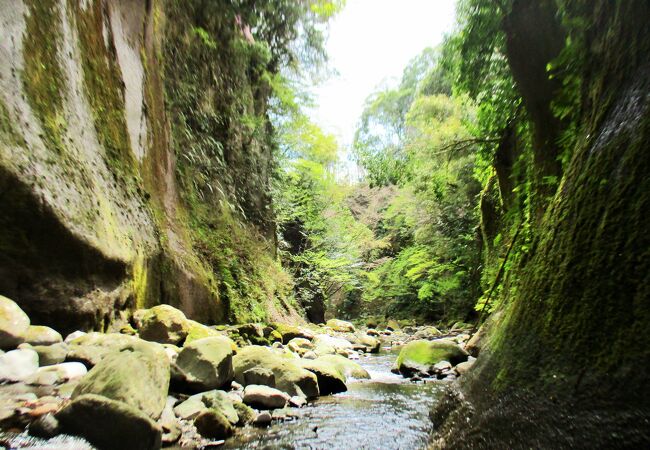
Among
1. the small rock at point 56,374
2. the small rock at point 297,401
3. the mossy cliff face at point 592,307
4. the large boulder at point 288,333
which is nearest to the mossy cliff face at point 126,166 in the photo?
the large boulder at point 288,333

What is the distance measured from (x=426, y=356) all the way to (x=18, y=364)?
5720 mm

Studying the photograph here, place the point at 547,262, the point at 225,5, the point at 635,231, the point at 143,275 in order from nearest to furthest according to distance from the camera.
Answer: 1. the point at 635,231
2. the point at 547,262
3. the point at 143,275
4. the point at 225,5

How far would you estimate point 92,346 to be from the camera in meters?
3.54

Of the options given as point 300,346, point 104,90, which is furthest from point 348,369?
point 104,90

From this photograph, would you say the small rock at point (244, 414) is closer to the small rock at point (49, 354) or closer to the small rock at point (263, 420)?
the small rock at point (263, 420)

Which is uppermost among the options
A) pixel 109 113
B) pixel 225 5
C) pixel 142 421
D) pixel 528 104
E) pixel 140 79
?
pixel 225 5

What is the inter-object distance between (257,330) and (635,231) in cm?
648

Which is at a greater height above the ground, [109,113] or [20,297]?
[109,113]

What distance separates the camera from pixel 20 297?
3521 mm

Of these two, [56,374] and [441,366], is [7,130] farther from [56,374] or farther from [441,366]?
[441,366]

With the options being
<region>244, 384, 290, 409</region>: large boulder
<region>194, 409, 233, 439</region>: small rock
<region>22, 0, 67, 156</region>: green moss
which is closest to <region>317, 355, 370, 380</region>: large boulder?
<region>244, 384, 290, 409</region>: large boulder

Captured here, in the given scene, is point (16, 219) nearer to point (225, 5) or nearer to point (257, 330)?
point (257, 330)

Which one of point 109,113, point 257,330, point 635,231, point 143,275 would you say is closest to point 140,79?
point 109,113

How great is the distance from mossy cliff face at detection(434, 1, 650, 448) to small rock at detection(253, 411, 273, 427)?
1726 mm
